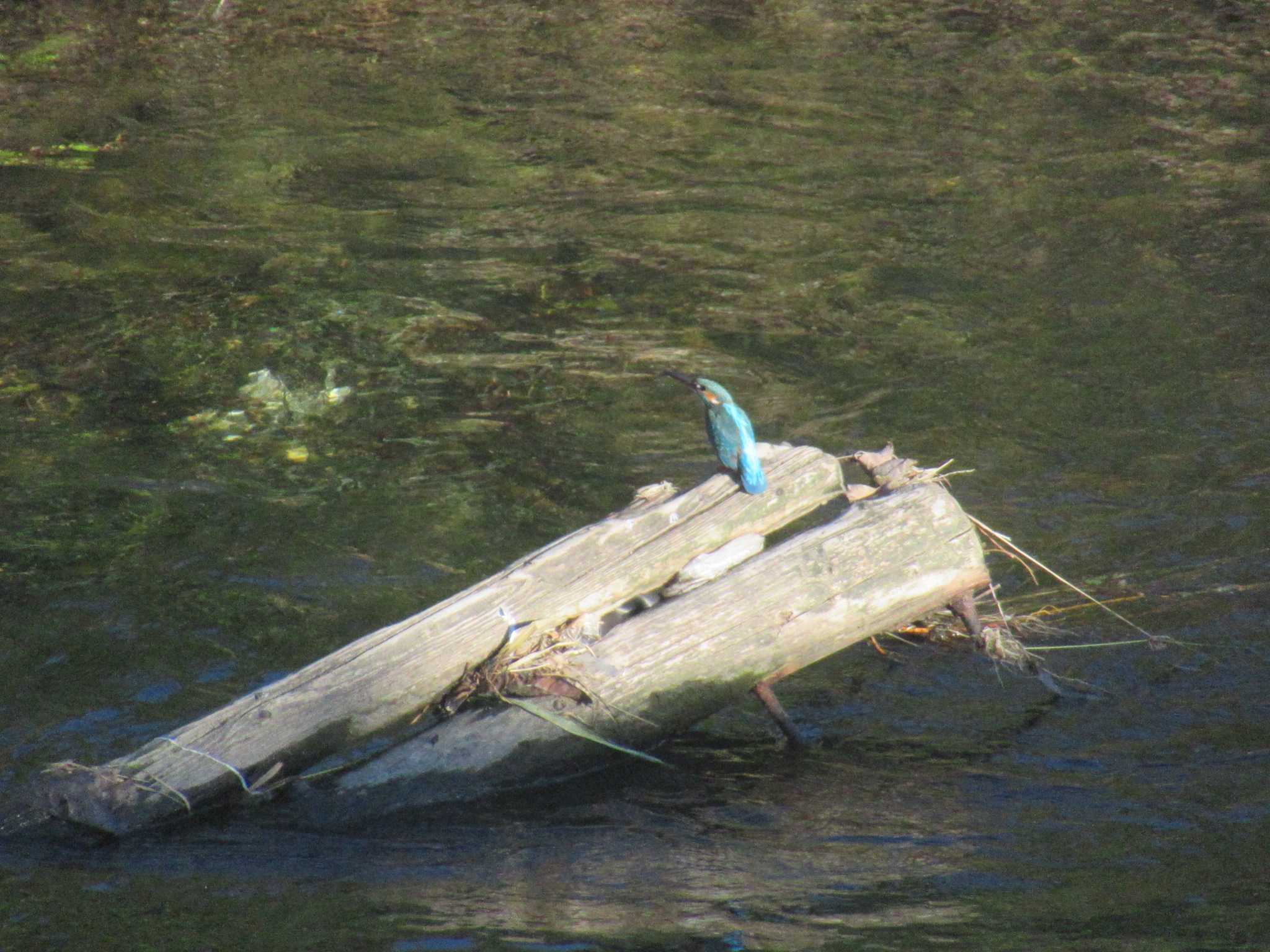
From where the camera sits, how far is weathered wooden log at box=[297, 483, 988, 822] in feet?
13.1

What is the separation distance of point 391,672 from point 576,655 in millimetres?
551

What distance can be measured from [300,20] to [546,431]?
26.9 ft

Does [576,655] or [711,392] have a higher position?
[711,392]

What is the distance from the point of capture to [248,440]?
6.82 meters

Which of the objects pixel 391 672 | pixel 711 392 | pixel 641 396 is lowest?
pixel 641 396

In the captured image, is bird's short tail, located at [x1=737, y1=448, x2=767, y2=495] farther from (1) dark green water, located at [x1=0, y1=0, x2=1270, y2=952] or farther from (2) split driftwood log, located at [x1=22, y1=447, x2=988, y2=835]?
(1) dark green water, located at [x1=0, y1=0, x2=1270, y2=952]

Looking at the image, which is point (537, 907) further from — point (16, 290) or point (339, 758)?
point (16, 290)

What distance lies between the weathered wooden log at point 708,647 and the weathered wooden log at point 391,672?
0.15 m

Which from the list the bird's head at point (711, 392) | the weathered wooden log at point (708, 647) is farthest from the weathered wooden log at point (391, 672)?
the bird's head at point (711, 392)

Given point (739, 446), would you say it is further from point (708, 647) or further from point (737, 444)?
point (708, 647)

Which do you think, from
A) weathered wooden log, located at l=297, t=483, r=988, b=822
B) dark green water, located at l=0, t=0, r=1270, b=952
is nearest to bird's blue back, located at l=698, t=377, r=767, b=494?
weathered wooden log, located at l=297, t=483, r=988, b=822

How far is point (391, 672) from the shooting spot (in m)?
3.91

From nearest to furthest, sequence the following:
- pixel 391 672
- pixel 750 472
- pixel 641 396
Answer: pixel 391 672
pixel 750 472
pixel 641 396

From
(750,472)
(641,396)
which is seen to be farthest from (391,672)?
(641,396)
